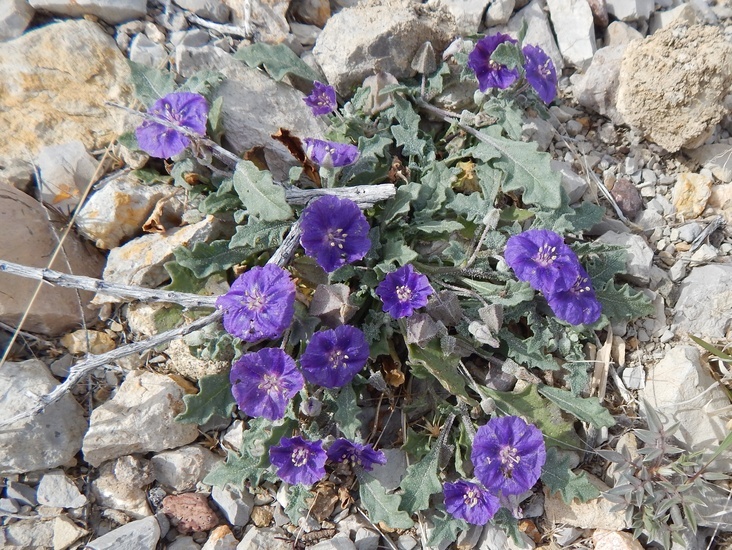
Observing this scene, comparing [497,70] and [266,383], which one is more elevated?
[497,70]

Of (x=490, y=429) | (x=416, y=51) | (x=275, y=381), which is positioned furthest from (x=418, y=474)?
(x=416, y=51)

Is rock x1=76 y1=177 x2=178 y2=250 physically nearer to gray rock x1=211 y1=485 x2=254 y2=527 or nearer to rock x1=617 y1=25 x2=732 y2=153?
gray rock x1=211 y1=485 x2=254 y2=527

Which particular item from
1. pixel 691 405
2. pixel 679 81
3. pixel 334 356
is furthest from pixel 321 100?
pixel 691 405

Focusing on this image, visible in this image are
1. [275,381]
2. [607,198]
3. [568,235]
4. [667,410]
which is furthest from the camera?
[607,198]

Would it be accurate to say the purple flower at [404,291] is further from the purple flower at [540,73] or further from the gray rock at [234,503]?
the purple flower at [540,73]

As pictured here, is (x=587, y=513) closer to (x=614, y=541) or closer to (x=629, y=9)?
(x=614, y=541)

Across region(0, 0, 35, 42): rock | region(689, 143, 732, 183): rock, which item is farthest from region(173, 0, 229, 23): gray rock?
region(689, 143, 732, 183): rock

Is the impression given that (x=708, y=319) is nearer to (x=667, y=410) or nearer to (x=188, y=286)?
(x=667, y=410)
